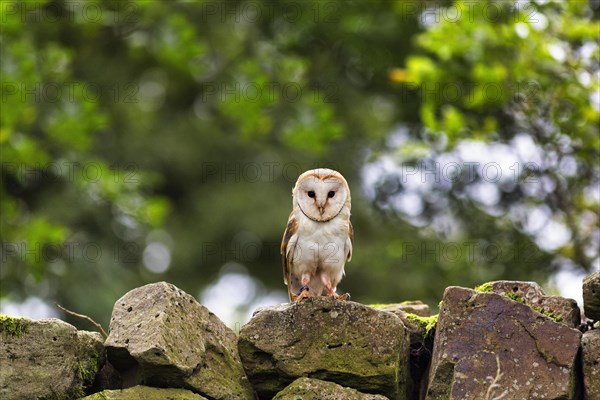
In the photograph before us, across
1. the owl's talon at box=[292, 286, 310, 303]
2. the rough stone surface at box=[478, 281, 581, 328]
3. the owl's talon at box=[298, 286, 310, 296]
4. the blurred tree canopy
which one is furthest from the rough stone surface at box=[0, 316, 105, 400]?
the blurred tree canopy

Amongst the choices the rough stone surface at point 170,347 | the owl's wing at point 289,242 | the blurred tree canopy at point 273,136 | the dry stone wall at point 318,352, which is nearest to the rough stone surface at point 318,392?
the dry stone wall at point 318,352

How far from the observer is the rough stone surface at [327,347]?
19.7ft

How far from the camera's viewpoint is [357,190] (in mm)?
17531

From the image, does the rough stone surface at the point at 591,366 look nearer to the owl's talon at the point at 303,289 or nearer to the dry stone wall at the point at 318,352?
the dry stone wall at the point at 318,352

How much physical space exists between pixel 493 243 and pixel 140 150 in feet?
24.6

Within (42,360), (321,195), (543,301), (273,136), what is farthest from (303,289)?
(273,136)

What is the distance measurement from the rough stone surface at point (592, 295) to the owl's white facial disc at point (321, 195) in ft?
6.02

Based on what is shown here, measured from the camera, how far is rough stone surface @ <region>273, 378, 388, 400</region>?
5.87m

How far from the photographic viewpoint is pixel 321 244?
7125 mm

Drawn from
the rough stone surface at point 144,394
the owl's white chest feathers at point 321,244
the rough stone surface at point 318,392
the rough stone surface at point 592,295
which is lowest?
the rough stone surface at point 144,394

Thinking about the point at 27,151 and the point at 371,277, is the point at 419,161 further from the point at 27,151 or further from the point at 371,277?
the point at 27,151

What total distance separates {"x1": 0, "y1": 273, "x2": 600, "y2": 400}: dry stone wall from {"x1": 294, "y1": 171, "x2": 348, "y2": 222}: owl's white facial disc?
1020 mm

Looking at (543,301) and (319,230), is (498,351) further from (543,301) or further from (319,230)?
(319,230)

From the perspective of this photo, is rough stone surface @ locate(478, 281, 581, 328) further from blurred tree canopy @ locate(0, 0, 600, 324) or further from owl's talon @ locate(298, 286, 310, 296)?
blurred tree canopy @ locate(0, 0, 600, 324)
